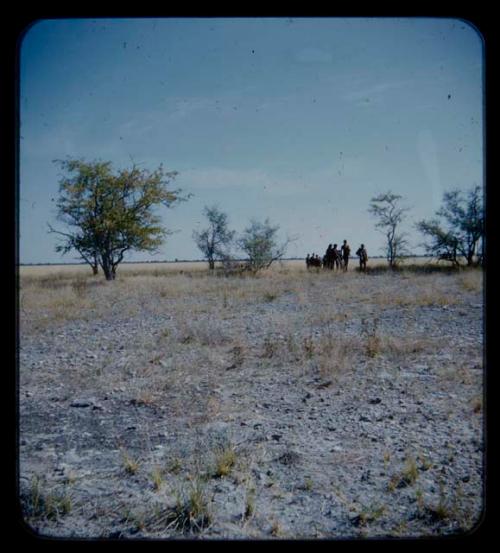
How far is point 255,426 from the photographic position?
3.45 m

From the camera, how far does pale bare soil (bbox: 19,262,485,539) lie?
93.1 inches

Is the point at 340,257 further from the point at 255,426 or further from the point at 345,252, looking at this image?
the point at 255,426

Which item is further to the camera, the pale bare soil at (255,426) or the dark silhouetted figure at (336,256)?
the dark silhouetted figure at (336,256)

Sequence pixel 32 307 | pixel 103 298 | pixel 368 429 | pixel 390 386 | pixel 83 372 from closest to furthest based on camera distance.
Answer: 1. pixel 368 429
2. pixel 390 386
3. pixel 83 372
4. pixel 32 307
5. pixel 103 298

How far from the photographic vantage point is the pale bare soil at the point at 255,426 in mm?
2365

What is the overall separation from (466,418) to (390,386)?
0.81 meters

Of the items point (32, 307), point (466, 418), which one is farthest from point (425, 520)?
point (32, 307)

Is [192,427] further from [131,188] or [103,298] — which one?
[131,188]

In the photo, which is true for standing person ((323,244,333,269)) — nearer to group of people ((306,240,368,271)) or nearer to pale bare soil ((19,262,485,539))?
group of people ((306,240,368,271))

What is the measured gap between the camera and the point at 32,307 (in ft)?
28.8

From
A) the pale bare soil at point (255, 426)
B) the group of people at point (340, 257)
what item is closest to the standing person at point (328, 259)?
the group of people at point (340, 257)

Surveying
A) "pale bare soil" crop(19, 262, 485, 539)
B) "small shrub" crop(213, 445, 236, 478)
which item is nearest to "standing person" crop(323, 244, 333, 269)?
"pale bare soil" crop(19, 262, 485, 539)

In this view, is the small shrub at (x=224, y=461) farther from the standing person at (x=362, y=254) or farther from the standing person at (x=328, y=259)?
the standing person at (x=362, y=254)

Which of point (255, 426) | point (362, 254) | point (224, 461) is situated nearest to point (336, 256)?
point (362, 254)
